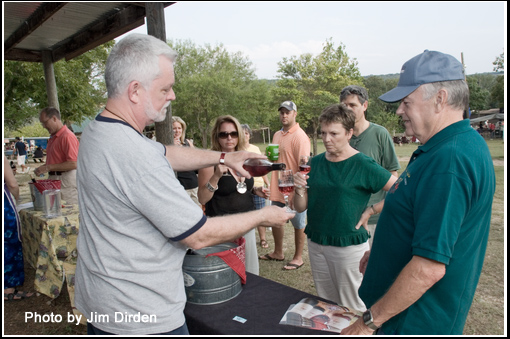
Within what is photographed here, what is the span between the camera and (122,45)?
4.84 feet

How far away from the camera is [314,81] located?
29344 mm

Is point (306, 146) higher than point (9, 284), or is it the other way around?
point (306, 146)

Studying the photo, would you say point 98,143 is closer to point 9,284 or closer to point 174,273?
point 174,273

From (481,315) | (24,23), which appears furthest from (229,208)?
(24,23)

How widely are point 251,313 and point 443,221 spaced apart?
43.8 inches

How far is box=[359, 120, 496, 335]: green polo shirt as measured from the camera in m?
1.25

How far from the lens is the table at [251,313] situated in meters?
1.73

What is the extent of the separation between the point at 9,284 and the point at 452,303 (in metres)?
5.14

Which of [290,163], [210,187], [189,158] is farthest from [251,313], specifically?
[290,163]

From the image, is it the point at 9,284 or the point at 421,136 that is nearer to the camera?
the point at 421,136

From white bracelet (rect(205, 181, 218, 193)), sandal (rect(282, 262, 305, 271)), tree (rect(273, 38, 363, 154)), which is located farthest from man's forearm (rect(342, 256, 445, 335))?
tree (rect(273, 38, 363, 154))

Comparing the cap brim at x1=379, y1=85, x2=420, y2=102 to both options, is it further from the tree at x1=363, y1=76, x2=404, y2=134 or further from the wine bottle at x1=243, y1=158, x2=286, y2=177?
the tree at x1=363, y1=76, x2=404, y2=134

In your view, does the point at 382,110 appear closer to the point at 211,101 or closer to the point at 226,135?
the point at 211,101

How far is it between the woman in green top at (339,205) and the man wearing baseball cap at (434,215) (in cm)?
114
